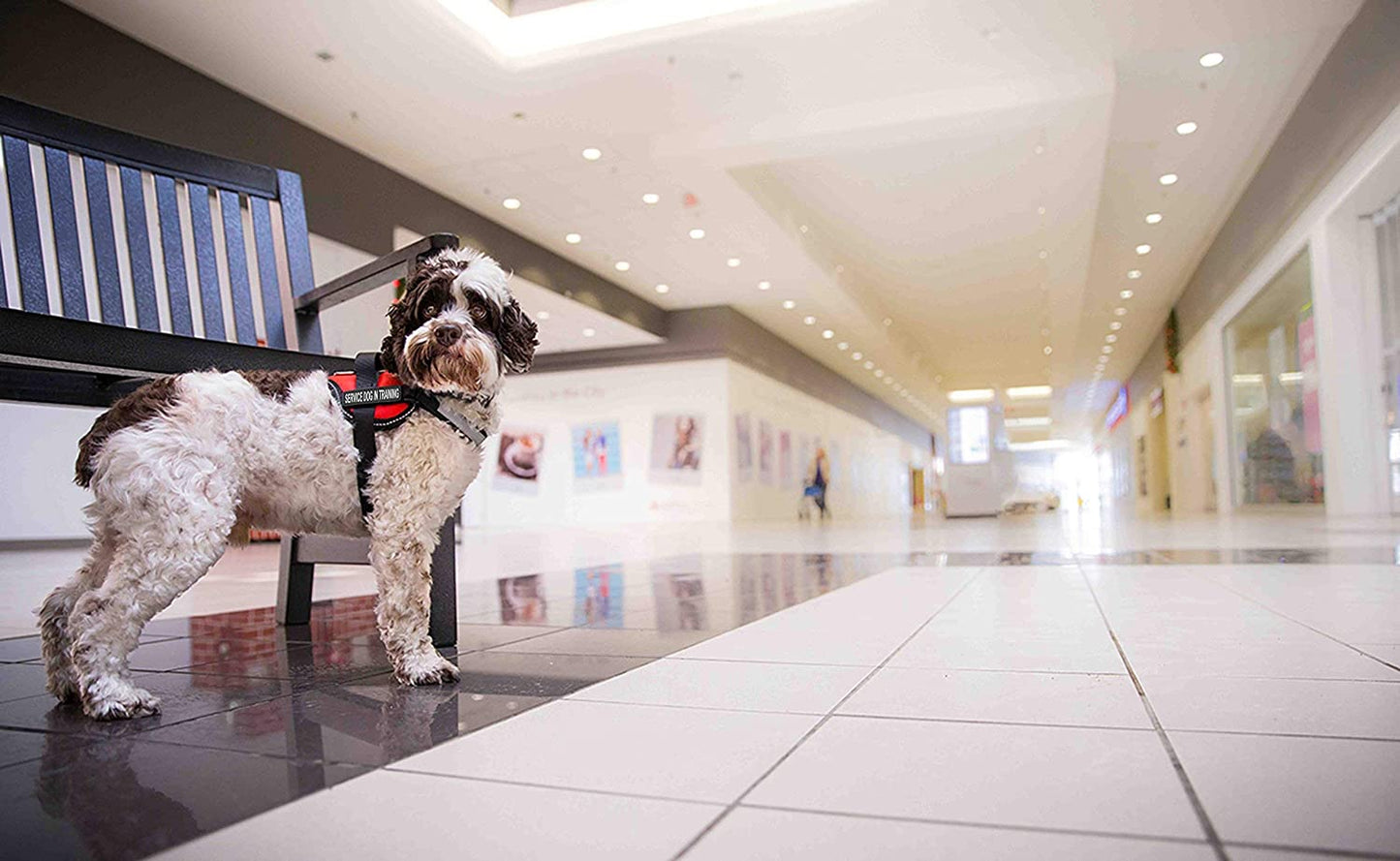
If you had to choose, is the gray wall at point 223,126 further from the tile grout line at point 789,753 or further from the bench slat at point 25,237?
the tile grout line at point 789,753

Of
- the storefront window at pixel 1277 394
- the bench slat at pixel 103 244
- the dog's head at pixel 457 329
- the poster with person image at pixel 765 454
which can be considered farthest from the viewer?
the poster with person image at pixel 765 454

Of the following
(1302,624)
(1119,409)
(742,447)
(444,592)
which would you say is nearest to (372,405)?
(444,592)

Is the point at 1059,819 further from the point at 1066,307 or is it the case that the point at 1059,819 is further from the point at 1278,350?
the point at 1066,307

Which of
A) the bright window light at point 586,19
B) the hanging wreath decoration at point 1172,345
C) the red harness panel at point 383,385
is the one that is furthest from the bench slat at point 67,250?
the hanging wreath decoration at point 1172,345

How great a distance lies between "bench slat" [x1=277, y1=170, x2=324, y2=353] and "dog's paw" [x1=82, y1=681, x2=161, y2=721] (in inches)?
43.4

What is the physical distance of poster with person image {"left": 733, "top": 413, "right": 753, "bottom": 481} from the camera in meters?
16.2

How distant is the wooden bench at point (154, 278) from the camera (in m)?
1.66

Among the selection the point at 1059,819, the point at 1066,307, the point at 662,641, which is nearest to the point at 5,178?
the point at 662,641

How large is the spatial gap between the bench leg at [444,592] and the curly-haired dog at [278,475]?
19 centimetres

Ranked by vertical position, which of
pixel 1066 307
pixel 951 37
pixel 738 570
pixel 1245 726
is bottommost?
pixel 738 570

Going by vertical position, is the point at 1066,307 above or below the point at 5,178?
above

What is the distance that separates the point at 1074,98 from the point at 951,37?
Answer: 5.13 feet

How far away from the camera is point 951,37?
651 cm

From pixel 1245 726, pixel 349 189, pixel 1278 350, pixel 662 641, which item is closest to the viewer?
pixel 1245 726
